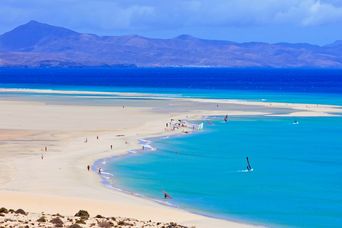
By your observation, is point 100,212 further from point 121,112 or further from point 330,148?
point 121,112

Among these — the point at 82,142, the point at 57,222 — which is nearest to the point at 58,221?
the point at 57,222

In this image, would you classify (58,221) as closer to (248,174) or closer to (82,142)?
(248,174)

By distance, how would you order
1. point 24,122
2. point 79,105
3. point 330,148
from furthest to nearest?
point 79,105
point 24,122
point 330,148

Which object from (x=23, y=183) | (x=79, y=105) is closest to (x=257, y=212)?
(x=23, y=183)

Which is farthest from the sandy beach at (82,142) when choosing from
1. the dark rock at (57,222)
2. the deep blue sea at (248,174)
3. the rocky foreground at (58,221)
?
the dark rock at (57,222)

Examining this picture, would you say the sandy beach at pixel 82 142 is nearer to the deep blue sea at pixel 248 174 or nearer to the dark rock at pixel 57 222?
the deep blue sea at pixel 248 174

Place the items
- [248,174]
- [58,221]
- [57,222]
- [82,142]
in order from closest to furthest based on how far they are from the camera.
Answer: [57,222], [58,221], [248,174], [82,142]
